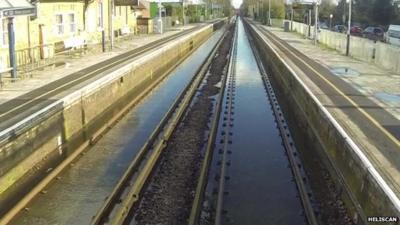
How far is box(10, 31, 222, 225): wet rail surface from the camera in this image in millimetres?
11266

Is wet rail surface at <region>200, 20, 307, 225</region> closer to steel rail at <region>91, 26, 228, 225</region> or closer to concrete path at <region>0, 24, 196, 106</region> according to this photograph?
steel rail at <region>91, 26, 228, 225</region>

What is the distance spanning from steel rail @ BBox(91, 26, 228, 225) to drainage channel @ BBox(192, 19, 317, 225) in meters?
1.42

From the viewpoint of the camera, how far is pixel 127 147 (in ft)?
54.3

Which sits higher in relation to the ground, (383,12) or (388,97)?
(383,12)

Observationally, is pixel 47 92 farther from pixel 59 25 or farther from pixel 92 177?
pixel 59 25

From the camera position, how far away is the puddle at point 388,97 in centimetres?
1894

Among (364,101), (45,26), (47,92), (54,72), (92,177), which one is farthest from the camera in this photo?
(45,26)

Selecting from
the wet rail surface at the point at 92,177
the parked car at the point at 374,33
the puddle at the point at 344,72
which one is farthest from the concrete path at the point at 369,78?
the parked car at the point at 374,33

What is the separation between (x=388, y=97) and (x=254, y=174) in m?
8.00

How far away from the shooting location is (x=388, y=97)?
1970 cm

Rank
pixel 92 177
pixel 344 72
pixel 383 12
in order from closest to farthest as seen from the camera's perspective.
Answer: pixel 92 177 < pixel 344 72 < pixel 383 12

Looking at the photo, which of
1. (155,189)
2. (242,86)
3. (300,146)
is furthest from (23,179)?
(242,86)

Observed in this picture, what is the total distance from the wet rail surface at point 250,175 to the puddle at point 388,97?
3.74 metres

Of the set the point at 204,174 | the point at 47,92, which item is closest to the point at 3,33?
the point at 47,92
